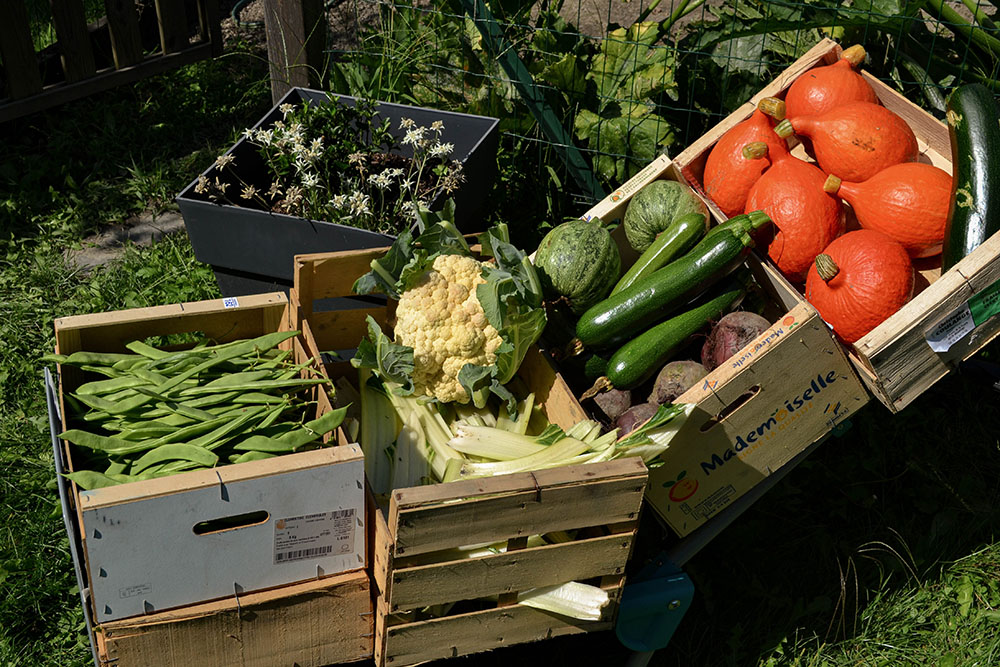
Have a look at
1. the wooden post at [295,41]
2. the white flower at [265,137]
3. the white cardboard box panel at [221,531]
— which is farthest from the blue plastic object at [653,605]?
the wooden post at [295,41]

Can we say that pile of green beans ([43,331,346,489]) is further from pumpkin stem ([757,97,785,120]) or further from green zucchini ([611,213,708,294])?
pumpkin stem ([757,97,785,120])

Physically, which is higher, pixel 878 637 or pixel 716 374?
pixel 716 374

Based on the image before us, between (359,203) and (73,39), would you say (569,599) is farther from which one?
(73,39)

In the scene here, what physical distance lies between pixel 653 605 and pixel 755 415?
620 mm

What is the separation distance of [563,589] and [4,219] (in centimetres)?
401

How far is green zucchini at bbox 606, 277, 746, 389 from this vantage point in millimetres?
2855

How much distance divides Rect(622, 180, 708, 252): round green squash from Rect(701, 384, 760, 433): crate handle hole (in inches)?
27.8

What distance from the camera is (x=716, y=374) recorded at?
8.46ft

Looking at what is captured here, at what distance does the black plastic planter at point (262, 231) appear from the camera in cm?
336

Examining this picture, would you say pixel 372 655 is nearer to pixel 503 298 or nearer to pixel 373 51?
pixel 503 298

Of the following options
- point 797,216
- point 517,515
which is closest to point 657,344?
point 797,216

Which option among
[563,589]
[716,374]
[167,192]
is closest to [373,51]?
[167,192]

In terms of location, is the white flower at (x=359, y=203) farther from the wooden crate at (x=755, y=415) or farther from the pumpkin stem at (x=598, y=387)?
the wooden crate at (x=755, y=415)

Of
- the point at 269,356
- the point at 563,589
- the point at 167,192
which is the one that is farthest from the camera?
the point at 167,192
